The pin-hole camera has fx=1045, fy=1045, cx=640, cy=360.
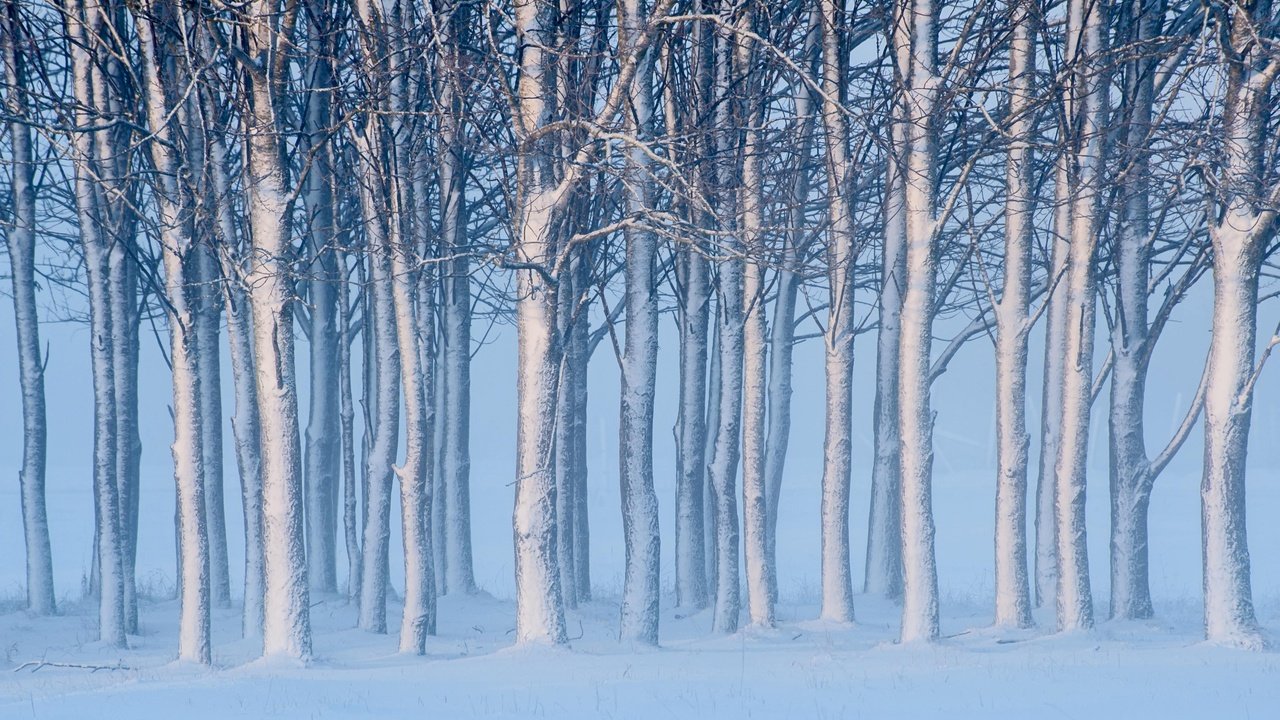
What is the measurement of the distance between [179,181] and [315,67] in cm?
271

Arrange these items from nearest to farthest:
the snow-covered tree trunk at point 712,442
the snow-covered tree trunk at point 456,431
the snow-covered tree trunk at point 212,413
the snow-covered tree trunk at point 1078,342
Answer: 1. the snow-covered tree trunk at point 1078,342
2. the snow-covered tree trunk at point 212,413
3. the snow-covered tree trunk at point 712,442
4. the snow-covered tree trunk at point 456,431

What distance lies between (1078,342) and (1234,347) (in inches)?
61.3

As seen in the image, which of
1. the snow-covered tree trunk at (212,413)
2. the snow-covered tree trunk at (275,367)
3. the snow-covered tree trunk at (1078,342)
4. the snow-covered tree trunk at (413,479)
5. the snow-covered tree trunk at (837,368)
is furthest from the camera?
the snow-covered tree trunk at (212,413)

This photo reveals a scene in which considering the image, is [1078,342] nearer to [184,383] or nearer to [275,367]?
[275,367]

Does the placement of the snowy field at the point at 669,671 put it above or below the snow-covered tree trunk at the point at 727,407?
below

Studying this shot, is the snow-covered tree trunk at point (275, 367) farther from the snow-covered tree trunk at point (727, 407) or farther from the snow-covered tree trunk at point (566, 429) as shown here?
the snow-covered tree trunk at point (727, 407)

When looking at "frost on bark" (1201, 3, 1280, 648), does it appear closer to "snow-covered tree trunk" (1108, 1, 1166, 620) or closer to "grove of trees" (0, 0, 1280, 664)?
"grove of trees" (0, 0, 1280, 664)

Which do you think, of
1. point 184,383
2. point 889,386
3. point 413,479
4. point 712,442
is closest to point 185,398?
point 184,383

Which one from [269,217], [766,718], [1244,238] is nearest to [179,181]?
[269,217]

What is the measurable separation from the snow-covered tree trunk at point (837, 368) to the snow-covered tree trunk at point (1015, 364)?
161 centimetres

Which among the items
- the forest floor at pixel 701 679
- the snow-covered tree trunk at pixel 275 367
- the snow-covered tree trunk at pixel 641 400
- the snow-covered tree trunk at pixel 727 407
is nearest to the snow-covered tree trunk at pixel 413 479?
the forest floor at pixel 701 679

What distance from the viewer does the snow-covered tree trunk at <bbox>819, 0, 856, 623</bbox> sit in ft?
37.6

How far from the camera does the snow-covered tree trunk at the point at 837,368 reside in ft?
37.6

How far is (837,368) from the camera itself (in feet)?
39.3
